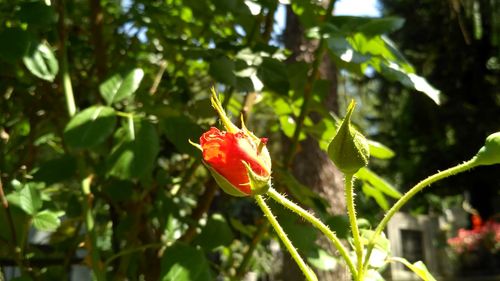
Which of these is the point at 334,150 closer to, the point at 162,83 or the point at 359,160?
the point at 359,160

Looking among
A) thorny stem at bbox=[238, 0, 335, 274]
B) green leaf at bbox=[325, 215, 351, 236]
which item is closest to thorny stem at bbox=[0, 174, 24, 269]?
thorny stem at bbox=[238, 0, 335, 274]

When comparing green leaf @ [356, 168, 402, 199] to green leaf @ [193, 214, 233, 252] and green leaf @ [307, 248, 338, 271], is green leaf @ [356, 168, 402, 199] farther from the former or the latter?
green leaf @ [193, 214, 233, 252]

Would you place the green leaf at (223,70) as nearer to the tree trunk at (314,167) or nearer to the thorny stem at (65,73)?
the thorny stem at (65,73)

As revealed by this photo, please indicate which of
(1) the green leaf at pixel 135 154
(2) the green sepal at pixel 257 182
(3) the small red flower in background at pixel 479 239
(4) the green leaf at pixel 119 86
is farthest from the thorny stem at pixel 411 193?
(3) the small red flower in background at pixel 479 239

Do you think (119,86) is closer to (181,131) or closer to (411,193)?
(181,131)

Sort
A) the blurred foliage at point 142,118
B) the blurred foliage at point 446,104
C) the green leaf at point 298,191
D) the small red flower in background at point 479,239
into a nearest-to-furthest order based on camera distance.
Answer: the blurred foliage at point 142,118, the green leaf at point 298,191, the small red flower in background at point 479,239, the blurred foliage at point 446,104

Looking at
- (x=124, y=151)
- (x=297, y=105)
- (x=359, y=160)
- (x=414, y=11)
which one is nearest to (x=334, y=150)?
(x=359, y=160)
